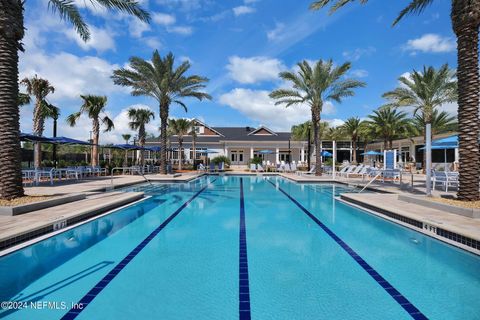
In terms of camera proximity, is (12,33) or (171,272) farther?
(12,33)

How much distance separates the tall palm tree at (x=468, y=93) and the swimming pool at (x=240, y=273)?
269 cm

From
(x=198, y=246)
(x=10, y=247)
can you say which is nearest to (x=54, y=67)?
(x=10, y=247)

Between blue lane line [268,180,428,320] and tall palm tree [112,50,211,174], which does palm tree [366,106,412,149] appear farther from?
blue lane line [268,180,428,320]

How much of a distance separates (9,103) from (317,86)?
18027 mm

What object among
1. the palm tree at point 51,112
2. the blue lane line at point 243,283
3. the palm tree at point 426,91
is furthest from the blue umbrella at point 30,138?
the palm tree at point 426,91

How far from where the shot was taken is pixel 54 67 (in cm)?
1391

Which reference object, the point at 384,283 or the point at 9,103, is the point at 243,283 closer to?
the point at 384,283

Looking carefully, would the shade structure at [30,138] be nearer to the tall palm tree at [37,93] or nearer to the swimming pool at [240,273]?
the tall palm tree at [37,93]

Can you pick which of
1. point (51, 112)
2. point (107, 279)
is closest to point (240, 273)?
point (107, 279)

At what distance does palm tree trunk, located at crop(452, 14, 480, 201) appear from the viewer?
807 centimetres

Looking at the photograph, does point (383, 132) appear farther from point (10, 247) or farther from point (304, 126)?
point (10, 247)

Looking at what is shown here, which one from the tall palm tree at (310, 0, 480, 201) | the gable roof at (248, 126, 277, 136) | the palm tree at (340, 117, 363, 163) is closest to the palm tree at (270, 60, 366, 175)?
the tall palm tree at (310, 0, 480, 201)

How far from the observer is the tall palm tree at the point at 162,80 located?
21.0m

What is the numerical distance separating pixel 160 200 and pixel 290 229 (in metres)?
6.36
